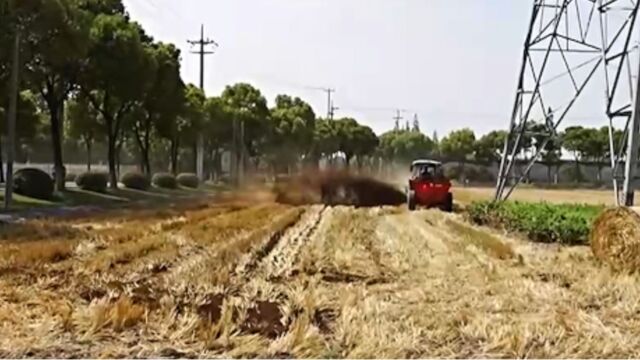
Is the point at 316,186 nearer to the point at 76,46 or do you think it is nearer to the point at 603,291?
the point at 76,46

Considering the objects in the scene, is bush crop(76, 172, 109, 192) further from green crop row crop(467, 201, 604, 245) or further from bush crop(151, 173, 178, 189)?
green crop row crop(467, 201, 604, 245)

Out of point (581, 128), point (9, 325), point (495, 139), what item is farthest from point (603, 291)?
point (495, 139)

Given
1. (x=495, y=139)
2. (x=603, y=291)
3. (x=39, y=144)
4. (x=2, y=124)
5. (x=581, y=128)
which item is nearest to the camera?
(x=603, y=291)

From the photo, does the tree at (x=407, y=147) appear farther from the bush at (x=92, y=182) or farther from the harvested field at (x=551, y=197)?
the bush at (x=92, y=182)

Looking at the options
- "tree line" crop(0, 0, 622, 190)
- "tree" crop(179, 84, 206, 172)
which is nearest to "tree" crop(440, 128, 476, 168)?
"tree line" crop(0, 0, 622, 190)

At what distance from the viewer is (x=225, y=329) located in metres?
8.04

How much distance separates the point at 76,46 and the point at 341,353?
25055mm

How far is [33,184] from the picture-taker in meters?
35.0

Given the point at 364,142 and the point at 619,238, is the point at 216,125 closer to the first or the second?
the point at 364,142

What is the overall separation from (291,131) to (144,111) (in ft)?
105

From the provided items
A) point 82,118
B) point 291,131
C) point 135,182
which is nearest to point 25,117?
point 135,182

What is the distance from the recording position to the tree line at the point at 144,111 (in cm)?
3038

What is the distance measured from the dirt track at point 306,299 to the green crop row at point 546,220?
2.58 feet

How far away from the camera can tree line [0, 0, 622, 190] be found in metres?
30.4
